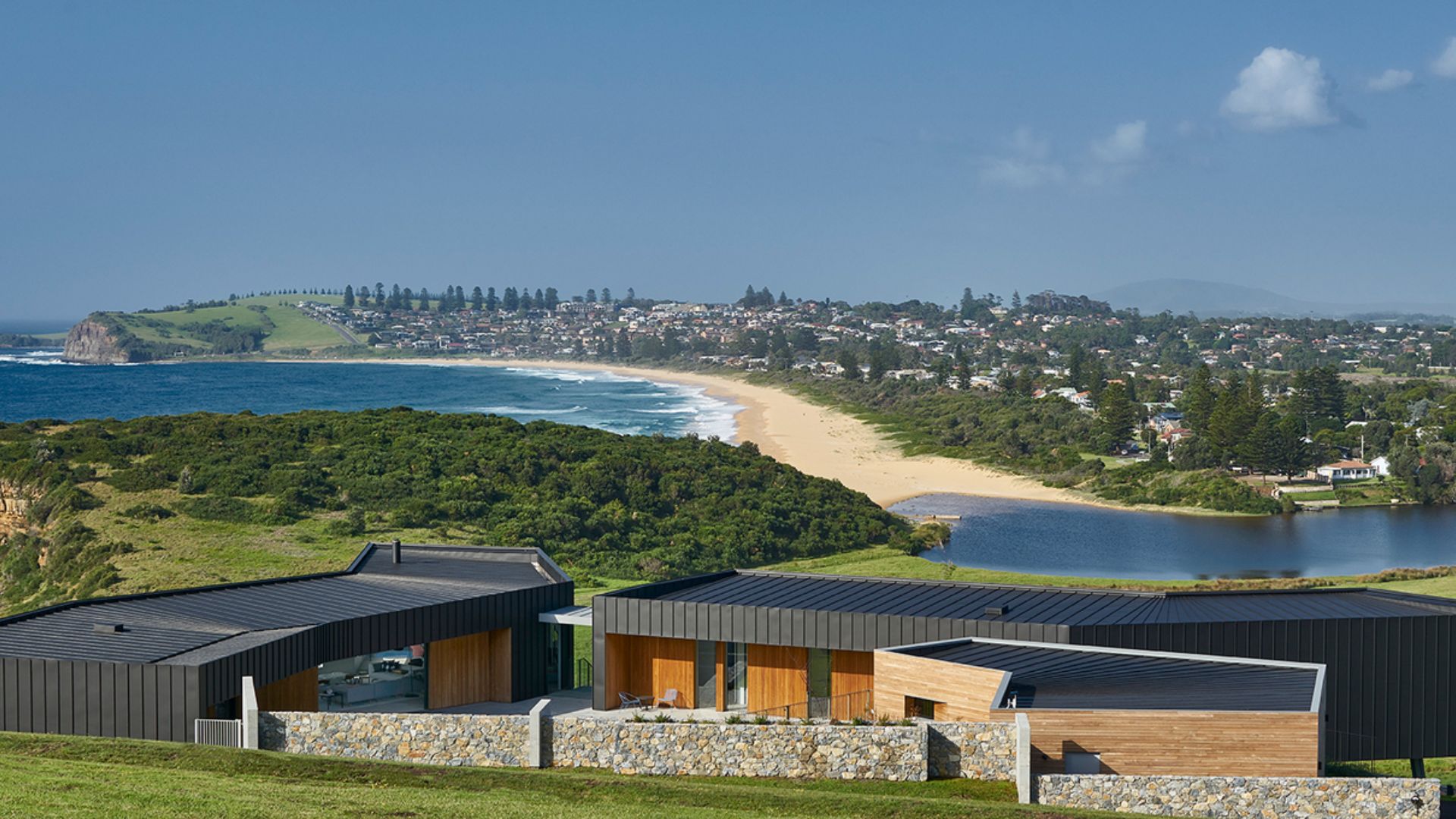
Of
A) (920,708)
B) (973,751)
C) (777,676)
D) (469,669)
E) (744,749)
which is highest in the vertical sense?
(973,751)

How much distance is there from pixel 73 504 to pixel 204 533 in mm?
4097

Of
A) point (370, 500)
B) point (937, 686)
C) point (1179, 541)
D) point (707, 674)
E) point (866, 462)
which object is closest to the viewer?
point (937, 686)

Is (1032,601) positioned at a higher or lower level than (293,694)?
higher

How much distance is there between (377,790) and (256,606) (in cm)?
799

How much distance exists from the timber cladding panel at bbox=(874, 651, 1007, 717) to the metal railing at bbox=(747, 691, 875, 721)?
0.82 m

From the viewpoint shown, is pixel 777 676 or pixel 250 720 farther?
pixel 777 676

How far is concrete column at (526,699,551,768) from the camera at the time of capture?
16.2m

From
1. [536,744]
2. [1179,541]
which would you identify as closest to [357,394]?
[1179,541]

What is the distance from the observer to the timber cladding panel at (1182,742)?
49.9ft

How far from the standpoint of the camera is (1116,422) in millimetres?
86438

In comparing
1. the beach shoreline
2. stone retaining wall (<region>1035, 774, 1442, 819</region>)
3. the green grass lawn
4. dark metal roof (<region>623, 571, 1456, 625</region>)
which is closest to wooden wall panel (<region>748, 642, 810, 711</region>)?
dark metal roof (<region>623, 571, 1456, 625</region>)

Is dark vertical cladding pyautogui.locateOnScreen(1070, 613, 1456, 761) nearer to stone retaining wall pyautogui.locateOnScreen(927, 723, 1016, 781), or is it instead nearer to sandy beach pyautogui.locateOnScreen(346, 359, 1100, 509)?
stone retaining wall pyautogui.locateOnScreen(927, 723, 1016, 781)

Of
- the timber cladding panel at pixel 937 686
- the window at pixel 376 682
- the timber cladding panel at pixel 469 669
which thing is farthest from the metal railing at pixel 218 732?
the timber cladding panel at pixel 937 686

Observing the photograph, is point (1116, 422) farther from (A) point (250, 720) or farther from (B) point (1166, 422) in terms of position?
(A) point (250, 720)
